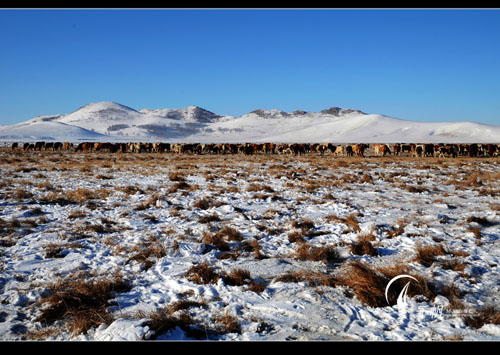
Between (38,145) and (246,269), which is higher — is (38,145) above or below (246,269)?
above

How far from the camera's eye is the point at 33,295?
417 cm

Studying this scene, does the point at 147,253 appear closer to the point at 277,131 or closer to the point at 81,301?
the point at 81,301

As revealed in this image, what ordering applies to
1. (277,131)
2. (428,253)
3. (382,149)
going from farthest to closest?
1. (277,131)
2. (382,149)
3. (428,253)

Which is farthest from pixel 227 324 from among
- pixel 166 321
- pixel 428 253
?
pixel 428 253

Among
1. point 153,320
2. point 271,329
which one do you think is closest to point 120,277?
point 153,320

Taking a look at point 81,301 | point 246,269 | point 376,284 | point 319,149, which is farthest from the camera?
point 319,149

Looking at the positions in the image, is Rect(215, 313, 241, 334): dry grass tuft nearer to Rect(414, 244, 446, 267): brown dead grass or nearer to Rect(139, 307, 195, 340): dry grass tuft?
Rect(139, 307, 195, 340): dry grass tuft

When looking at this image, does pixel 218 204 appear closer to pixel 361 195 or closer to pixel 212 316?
pixel 361 195

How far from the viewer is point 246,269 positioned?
199 inches

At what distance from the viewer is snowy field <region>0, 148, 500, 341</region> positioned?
11.3ft

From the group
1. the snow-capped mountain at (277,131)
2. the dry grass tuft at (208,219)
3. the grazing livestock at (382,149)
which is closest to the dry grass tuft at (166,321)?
the dry grass tuft at (208,219)

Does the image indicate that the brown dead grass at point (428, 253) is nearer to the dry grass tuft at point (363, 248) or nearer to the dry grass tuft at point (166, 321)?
the dry grass tuft at point (363, 248)

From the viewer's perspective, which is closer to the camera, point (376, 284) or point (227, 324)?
point (227, 324)

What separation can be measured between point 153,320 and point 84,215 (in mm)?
5606
